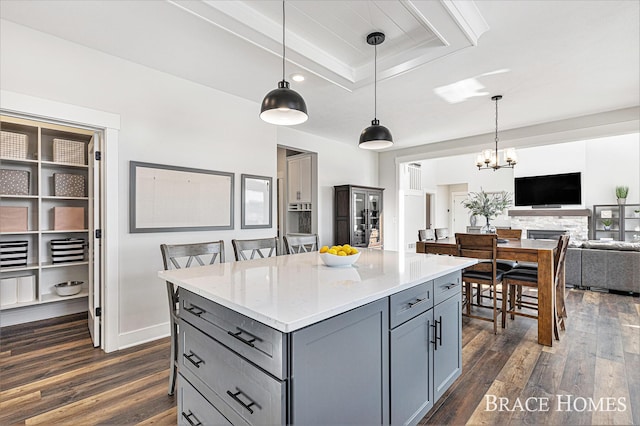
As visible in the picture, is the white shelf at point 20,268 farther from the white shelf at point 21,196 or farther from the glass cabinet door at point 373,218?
the glass cabinet door at point 373,218

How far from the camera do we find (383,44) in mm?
2746

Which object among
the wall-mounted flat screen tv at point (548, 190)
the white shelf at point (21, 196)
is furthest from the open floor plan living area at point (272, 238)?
the wall-mounted flat screen tv at point (548, 190)

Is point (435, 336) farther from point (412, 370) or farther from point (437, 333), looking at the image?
point (412, 370)

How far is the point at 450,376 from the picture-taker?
2.06 meters

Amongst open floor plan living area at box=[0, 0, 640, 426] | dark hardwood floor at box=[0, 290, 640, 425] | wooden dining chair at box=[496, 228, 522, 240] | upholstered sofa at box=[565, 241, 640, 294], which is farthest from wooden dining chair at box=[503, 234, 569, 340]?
upholstered sofa at box=[565, 241, 640, 294]

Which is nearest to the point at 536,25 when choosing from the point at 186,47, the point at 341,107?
the point at 341,107

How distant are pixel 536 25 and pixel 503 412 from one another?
2.69 m

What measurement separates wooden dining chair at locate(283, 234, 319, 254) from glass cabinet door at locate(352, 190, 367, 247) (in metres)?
2.35

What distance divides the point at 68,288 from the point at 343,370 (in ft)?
12.0

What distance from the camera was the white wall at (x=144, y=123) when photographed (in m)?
2.46

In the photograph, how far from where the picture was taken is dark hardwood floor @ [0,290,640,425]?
189cm

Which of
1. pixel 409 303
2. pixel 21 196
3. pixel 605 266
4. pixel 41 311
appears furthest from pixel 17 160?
pixel 605 266

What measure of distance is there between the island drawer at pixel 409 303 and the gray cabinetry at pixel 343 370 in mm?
63

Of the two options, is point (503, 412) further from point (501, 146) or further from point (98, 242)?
point (501, 146)
